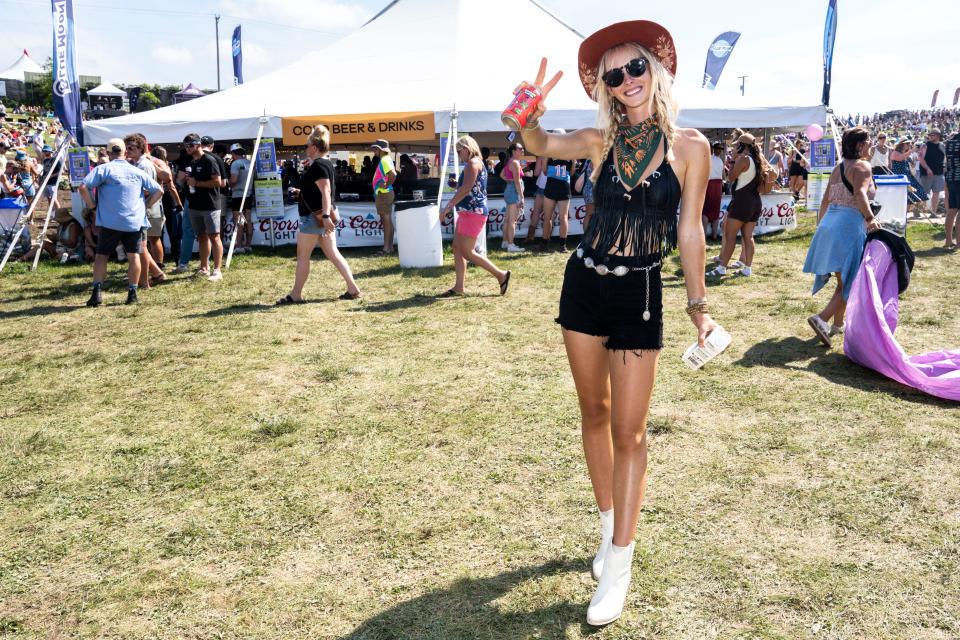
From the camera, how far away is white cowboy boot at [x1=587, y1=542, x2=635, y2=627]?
2.54 meters

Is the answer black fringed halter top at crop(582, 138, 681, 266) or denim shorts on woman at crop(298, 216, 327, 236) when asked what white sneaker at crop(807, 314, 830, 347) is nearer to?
black fringed halter top at crop(582, 138, 681, 266)

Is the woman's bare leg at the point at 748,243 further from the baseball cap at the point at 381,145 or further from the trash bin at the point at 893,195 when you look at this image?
the baseball cap at the point at 381,145

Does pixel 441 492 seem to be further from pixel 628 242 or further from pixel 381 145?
pixel 381 145

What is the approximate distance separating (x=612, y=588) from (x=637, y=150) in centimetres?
152

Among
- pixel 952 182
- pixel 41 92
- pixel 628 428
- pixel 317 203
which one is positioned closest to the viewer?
pixel 628 428

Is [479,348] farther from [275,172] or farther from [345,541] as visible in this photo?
[275,172]

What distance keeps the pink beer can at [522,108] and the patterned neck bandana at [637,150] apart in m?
0.36

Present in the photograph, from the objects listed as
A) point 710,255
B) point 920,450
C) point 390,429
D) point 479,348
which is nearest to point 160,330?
point 479,348

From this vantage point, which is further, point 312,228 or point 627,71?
point 312,228

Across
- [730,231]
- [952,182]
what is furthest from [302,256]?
[952,182]

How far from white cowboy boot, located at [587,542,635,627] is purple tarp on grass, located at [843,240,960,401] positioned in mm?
3184

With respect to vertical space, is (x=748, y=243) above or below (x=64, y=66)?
below

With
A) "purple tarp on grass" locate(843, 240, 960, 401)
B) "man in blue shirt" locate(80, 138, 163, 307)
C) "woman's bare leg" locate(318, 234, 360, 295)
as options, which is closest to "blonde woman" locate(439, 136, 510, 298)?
"woman's bare leg" locate(318, 234, 360, 295)

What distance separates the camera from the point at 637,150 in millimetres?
2477
